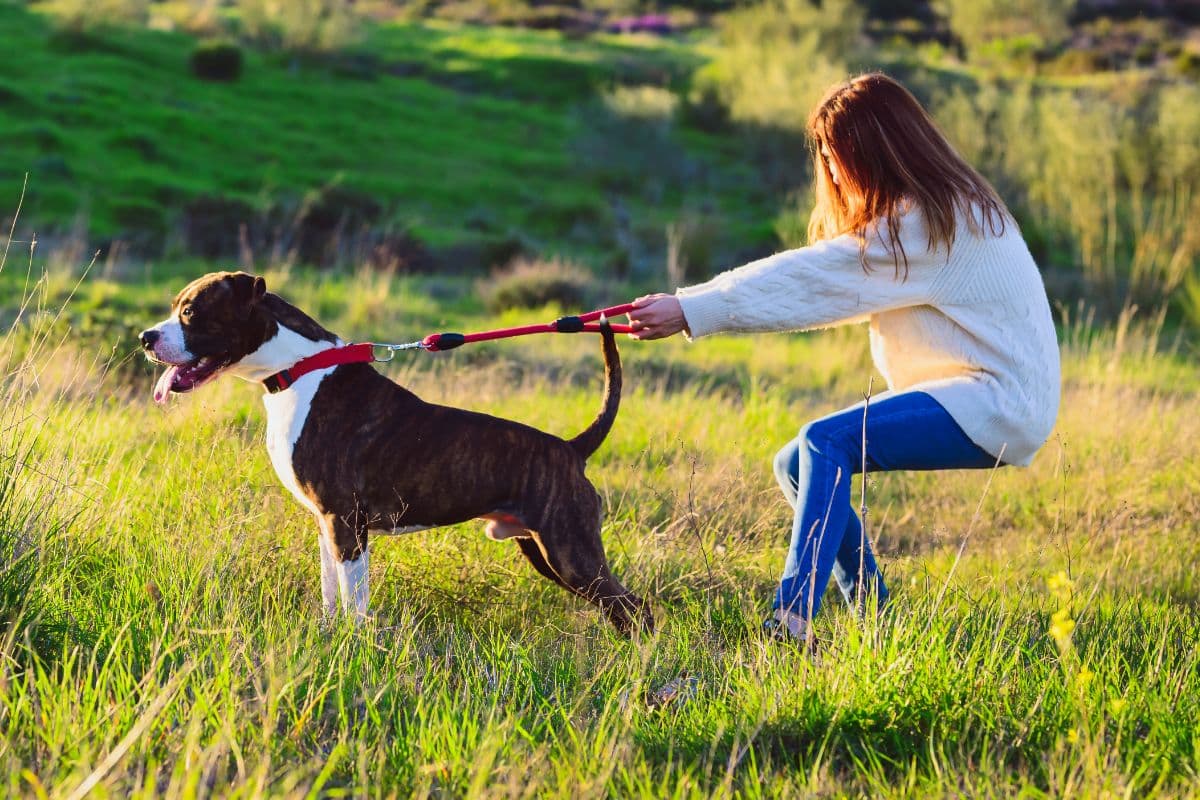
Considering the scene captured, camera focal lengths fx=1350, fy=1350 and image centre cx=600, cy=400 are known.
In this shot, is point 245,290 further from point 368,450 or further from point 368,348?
point 368,450

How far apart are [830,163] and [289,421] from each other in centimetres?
185

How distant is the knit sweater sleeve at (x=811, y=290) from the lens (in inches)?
157

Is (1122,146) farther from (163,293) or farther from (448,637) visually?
(448,637)

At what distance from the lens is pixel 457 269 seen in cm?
1939

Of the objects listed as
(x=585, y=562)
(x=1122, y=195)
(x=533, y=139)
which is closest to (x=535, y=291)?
(x=1122, y=195)

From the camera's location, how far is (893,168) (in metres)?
4.01

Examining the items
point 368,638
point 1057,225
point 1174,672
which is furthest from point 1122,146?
point 368,638

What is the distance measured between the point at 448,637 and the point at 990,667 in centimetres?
179

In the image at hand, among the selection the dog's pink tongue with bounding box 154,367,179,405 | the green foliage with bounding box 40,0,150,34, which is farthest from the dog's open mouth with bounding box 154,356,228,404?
the green foliage with bounding box 40,0,150,34

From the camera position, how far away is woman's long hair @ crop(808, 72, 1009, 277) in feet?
13.1

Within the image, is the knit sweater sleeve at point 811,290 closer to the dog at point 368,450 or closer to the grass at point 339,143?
the dog at point 368,450

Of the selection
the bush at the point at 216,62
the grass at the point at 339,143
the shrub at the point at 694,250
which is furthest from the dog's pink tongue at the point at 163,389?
the bush at the point at 216,62

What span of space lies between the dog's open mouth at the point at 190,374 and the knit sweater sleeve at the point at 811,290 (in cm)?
144

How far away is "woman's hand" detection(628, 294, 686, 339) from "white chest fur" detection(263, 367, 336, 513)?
3.27 feet
